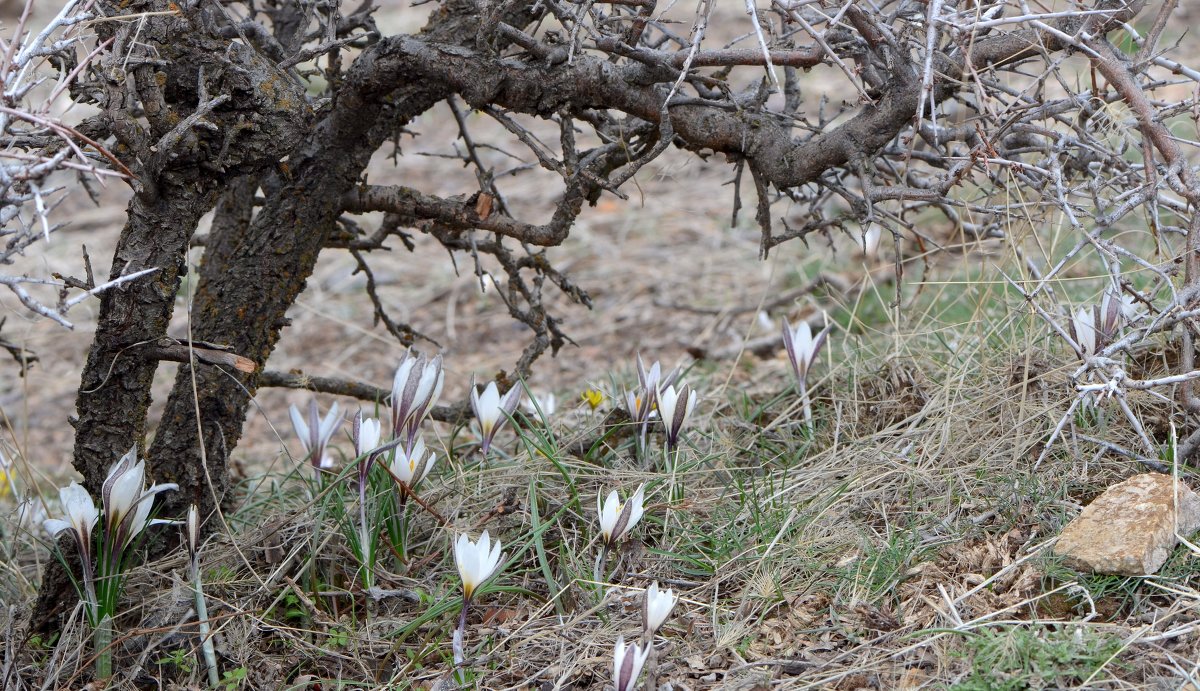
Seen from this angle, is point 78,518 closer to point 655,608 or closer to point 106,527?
point 106,527

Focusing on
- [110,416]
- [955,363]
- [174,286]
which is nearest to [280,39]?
[174,286]

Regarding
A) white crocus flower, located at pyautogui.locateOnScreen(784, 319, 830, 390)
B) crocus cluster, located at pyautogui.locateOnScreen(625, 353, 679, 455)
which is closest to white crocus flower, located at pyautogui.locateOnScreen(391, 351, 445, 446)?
crocus cluster, located at pyautogui.locateOnScreen(625, 353, 679, 455)

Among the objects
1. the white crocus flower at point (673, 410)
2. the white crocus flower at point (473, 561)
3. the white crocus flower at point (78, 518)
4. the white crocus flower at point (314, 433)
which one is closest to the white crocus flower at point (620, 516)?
the white crocus flower at point (473, 561)

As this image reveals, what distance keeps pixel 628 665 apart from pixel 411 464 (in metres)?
0.81

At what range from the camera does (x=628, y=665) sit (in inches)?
70.8

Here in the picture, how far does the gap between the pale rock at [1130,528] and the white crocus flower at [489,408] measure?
1.31m

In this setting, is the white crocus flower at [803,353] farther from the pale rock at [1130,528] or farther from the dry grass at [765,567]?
the pale rock at [1130,528]

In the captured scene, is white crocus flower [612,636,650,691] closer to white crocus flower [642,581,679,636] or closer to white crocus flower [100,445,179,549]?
white crocus flower [642,581,679,636]

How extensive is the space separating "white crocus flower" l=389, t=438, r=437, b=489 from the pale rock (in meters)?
1.39

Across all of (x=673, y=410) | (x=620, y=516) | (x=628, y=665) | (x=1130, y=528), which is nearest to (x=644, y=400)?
(x=673, y=410)

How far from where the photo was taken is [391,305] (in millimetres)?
6020

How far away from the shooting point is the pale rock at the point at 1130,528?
1.96m

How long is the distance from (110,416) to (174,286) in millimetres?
324

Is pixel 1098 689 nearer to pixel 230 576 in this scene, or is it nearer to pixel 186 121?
pixel 230 576
